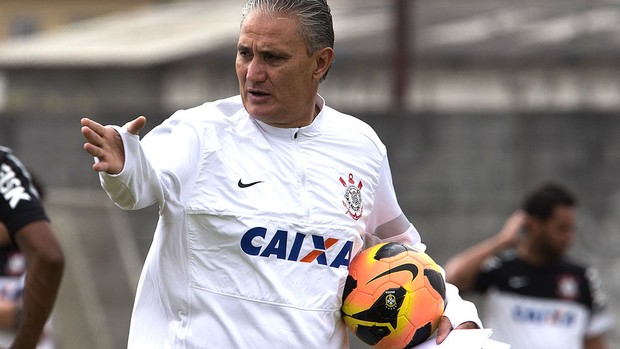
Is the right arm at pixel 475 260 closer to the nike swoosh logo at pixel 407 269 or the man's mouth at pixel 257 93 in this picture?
the nike swoosh logo at pixel 407 269

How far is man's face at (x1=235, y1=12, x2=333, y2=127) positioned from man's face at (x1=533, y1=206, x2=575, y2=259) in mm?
4111

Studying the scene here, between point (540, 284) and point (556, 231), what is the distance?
37cm

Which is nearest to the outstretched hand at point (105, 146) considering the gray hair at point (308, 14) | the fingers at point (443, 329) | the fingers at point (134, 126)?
the fingers at point (134, 126)

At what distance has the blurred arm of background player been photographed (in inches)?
202

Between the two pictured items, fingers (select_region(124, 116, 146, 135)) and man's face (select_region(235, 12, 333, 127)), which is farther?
man's face (select_region(235, 12, 333, 127))

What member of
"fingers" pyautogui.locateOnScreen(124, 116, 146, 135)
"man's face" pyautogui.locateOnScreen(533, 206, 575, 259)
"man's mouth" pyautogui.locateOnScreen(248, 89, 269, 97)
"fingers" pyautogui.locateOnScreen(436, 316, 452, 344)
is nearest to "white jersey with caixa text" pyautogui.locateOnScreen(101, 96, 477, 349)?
"man's mouth" pyautogui.locateOnScreen(248, 89, 269, 97)

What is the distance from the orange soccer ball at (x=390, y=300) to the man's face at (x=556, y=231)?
378cm

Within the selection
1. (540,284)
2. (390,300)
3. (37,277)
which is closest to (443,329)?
(390,300)

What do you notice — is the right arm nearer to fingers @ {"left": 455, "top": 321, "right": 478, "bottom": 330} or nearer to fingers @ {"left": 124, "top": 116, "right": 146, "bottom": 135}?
fingers @ {"left": 455, "top": 321, "right": 478, "bottom": 330}

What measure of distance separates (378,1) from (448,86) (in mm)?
2428

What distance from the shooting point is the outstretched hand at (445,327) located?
13.8 ft

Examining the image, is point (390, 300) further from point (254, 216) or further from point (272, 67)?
point (272, 67)

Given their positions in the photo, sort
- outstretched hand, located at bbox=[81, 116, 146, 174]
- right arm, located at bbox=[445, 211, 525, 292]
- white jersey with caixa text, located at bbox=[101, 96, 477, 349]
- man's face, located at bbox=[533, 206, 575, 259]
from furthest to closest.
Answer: right arm, located at bbox=[445, 211, 525, 292], man's face, located at bbox=[533, 206, 575, 259], white jersey with caixa text, located at bbox=[101, 96, 477, 349], outstretched hand, located at bbox=[81, 116, 146, 174]

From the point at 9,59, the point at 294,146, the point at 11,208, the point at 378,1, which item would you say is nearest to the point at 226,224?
the point at 294,146
